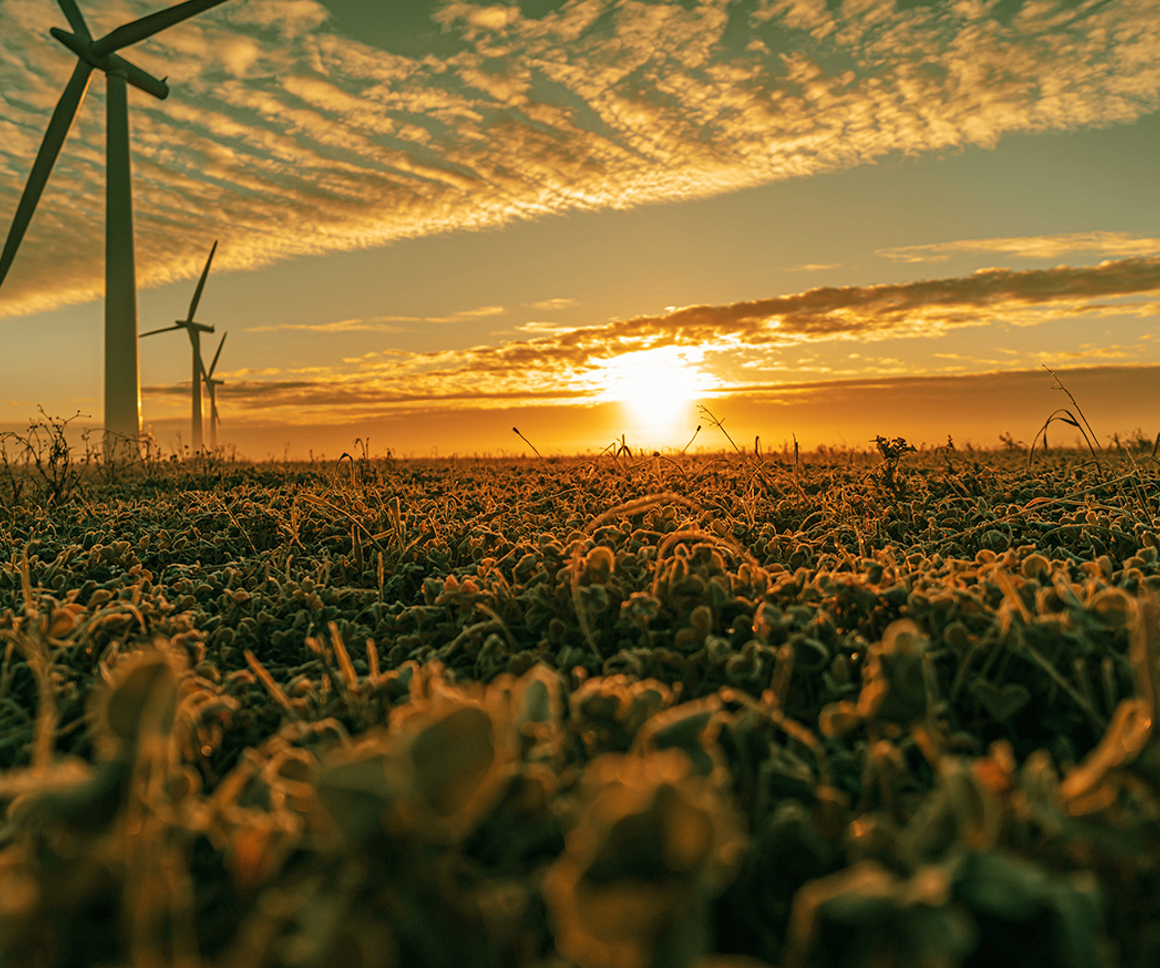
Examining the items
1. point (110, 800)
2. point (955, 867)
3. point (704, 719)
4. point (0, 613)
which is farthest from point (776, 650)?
point (0, 613)

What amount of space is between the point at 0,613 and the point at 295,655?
151 cm

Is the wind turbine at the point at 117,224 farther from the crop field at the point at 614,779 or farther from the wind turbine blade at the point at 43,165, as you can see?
the crop field at the point at 614,779

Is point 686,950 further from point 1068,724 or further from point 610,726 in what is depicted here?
point 1068,724

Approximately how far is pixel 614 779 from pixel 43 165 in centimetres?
2434

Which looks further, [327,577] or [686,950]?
[327,577]

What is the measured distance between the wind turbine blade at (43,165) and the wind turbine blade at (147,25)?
9.72 ft

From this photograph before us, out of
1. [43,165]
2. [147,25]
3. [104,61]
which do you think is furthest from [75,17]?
[43,165]

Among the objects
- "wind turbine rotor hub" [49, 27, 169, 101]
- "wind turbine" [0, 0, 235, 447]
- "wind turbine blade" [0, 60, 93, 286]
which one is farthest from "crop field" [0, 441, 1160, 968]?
"wind turbine rotor hub" [49, 27, 169, 101]

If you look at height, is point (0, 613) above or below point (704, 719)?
below

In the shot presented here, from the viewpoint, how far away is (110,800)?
3.71 ft

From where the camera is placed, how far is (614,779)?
1008mm

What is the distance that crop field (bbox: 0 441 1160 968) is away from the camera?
3.14 feet

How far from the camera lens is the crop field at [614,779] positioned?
96 cm

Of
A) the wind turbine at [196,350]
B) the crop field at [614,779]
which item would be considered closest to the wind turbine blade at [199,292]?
the wind turbine at [196,350]
